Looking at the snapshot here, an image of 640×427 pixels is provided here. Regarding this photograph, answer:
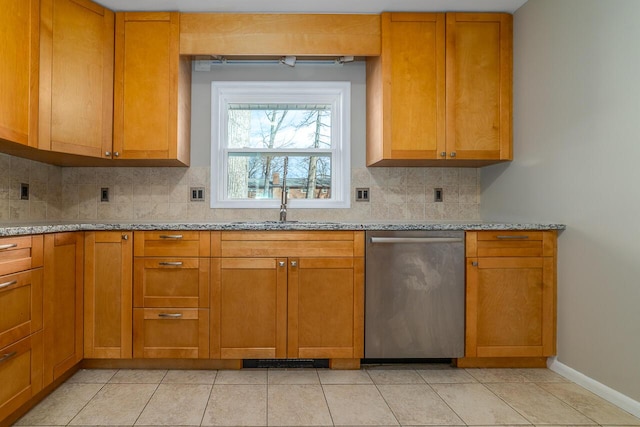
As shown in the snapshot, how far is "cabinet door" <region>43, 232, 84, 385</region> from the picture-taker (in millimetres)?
1951

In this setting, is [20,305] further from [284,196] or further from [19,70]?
[284,196]

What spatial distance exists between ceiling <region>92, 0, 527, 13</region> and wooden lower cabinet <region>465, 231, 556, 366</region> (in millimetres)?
1542

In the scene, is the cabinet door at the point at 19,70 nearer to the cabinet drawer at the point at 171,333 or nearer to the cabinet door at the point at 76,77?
the cabinet door at the point at 76,77

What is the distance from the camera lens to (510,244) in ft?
7.68

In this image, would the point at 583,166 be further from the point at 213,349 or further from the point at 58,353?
the point at 58,353

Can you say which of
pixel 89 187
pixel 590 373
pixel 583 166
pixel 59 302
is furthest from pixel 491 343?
pixel 89 187

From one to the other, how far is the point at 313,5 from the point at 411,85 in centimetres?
84

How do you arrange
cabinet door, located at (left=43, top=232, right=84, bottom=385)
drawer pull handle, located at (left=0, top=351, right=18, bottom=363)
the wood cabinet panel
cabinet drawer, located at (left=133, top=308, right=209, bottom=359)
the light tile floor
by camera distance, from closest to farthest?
drawer pull handle, located at (left=0, top=351, right=18, bottom=363), the light tile floor, cabinet door, located at (left=43, top=232, right=84, bottom=385), cabinet drawer, located at (left=133, top=308, right=209, bottom=359), the wood cabinet panel

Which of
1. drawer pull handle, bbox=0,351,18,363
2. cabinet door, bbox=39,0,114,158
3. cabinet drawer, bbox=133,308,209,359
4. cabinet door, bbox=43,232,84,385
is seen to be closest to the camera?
drawer pull handle, bbox=0,351,18,363

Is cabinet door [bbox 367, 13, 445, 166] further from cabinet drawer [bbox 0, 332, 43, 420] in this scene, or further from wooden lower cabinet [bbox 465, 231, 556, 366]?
cabinet drawer [bbox 0, 332, 43, 420]

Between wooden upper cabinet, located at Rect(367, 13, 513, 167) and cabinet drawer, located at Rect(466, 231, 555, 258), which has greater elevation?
wooden upper cabinet, located at Rect(367, 13, 513, 167)

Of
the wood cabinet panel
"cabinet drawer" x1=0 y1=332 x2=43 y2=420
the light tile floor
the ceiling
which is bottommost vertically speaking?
the light tile floor

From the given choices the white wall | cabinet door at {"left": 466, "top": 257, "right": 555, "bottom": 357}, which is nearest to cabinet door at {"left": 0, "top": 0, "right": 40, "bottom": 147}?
cabinet door at {"left": 466, "top": 257, "right": 555, "bottom": 357}

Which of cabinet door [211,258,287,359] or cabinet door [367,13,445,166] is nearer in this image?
cabinet door [211,258,287,359]
